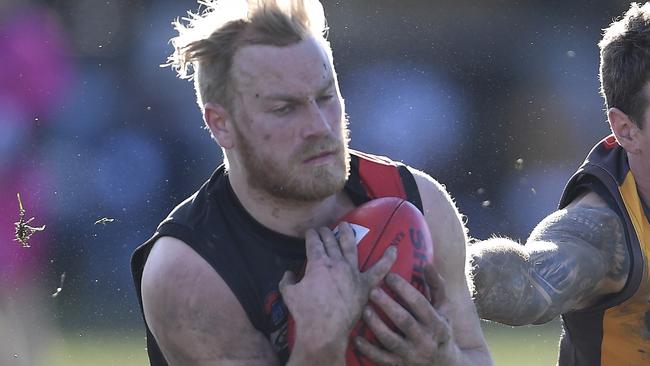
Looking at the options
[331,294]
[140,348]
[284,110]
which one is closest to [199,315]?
[331,294]

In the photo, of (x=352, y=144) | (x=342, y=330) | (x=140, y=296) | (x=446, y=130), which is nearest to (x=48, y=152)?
(x=352, y=144)

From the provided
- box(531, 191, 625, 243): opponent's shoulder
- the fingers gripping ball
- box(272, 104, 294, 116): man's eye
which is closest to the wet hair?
box(531, 191, 625, 243): opponent's shoulder

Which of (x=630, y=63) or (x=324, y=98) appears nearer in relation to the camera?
(x=324, y=98)

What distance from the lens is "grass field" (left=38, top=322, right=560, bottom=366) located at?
786cm

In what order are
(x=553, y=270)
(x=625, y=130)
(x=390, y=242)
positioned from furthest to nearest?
(x=625, y=130) → (x=553, y=270) → (x=390, y=242)

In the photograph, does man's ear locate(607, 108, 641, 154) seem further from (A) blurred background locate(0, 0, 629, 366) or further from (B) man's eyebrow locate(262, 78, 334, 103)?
(A) blurred background locate(0, 0, 629, 366)

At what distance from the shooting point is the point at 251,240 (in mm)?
3197

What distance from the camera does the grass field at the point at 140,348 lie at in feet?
25.8

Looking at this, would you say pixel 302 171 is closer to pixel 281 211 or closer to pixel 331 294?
pixel 281 211

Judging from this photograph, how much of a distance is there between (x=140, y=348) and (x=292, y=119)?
5571 mm

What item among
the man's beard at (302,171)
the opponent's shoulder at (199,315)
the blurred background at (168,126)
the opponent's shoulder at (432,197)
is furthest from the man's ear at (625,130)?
the blurred background at (168,126)

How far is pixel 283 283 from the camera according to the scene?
300cm

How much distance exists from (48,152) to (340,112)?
722 cm

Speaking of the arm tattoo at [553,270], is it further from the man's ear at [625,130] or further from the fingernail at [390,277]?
the fingernail at [390,277]
